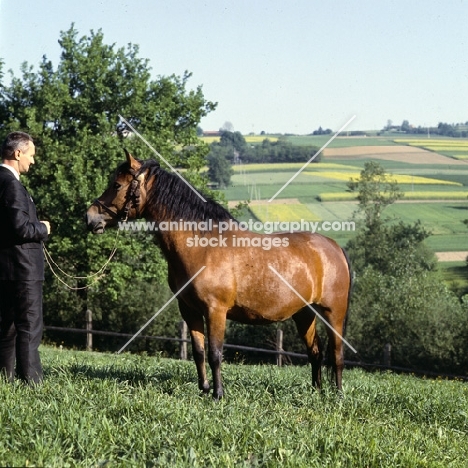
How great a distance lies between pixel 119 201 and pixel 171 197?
0.54 metres

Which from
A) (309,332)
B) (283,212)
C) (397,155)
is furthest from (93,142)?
(397,155)

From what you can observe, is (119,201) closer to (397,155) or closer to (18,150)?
Result: (18,150)

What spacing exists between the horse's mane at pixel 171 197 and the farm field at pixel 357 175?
43327 mm

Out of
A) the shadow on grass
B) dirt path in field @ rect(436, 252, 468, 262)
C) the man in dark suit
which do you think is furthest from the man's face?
dirt path in field @ rect(436, 252, 468, 262)

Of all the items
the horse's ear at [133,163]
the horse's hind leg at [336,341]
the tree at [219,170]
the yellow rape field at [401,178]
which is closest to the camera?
the horse's ear at [133,163]

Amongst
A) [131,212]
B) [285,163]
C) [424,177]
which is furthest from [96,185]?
[424,177]

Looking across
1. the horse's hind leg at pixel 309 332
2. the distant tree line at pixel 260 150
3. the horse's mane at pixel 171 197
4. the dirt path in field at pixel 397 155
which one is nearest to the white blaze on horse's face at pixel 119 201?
the horse's mane at pixel 171 197

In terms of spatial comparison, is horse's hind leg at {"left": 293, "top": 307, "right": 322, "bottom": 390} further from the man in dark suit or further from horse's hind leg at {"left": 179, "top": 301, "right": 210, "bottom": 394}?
the man in dark suit

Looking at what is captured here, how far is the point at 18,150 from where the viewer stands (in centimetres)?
635

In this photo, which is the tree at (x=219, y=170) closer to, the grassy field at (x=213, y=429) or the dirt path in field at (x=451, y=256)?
the dirt path in field at (x=451, y=256)

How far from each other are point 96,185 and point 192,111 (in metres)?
8.45

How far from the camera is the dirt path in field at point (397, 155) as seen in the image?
7778 centimetres

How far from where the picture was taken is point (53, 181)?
30.3 m

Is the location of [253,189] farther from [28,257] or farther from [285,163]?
[28,257]
